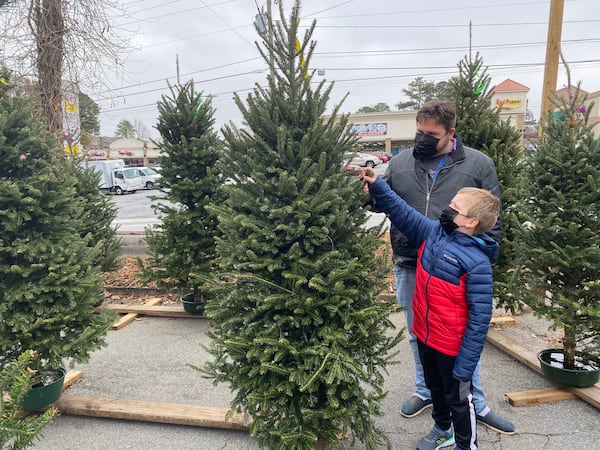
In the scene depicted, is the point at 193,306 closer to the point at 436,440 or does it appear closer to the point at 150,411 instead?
the point at 150,411

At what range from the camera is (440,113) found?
2736 millimetres

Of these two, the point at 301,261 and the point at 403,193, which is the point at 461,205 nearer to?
the point at 403,193

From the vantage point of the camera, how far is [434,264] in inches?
99.1

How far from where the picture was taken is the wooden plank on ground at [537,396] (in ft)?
11.2

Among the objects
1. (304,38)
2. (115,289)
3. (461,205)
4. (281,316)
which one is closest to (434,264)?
(461,205)

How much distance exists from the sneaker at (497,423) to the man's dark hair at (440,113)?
2174 millimetres

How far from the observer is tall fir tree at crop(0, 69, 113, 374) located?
9.95ft

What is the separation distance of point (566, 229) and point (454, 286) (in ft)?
5.09

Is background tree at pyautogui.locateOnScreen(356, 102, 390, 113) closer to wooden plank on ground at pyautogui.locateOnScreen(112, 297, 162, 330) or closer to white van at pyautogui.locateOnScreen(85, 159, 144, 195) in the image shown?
white van at pyautogui.locateOnScreen(85, 159, 144, 195)

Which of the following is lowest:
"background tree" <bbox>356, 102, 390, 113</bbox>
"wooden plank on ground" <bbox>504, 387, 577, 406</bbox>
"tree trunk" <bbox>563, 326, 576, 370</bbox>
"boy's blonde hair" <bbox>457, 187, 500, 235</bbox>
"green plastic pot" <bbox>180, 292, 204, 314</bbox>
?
"wooden plank on ground" <bbox>504, 387, 577, 406</bbox>

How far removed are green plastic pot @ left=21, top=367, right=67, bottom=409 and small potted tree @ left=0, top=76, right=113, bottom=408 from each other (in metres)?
0.04

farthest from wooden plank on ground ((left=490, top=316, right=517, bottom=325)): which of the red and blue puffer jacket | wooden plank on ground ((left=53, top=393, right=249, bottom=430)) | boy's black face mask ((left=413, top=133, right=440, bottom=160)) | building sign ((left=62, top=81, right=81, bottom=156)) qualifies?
A: building sign ((left=62, top=81, right=81, bottom=156))

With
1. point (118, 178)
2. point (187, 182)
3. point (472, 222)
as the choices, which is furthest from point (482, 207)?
point (118, 178)

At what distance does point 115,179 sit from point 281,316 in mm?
28944
